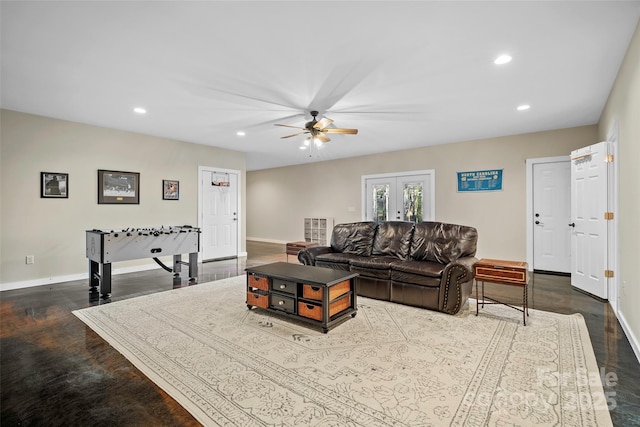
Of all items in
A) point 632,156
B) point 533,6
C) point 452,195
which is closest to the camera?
point 533,6

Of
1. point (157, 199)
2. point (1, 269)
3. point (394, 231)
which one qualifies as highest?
point (157, 199)

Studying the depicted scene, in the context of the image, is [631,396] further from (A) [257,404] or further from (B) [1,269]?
(B) [1,269]

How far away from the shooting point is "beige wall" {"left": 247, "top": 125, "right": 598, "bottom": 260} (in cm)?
579

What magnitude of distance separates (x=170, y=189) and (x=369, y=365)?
5500mm

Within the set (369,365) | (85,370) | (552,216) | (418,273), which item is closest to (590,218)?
(552,216)

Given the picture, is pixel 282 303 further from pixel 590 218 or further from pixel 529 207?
pixel 529 207

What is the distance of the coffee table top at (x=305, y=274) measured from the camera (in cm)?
302

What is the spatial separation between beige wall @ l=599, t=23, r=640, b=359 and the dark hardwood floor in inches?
10.7

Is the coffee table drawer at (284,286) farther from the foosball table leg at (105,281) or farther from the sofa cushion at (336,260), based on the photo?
the foosball table leg at (105,281)

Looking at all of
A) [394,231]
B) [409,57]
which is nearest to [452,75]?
[409,57]

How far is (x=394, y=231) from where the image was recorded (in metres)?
4.52

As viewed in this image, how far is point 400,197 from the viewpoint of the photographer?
7.53 m

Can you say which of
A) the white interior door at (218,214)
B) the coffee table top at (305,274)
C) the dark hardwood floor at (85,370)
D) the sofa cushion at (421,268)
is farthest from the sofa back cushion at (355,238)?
the white interior door at (218,214)

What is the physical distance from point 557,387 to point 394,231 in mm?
2687
